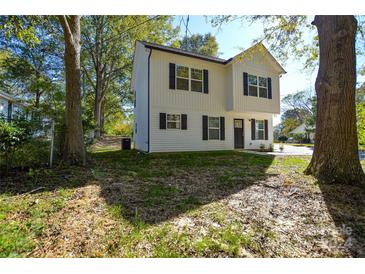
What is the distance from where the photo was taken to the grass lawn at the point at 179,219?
1921 millimetres

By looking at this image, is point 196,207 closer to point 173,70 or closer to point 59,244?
point 59,244

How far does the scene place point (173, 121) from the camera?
10.1m

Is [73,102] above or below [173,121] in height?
above

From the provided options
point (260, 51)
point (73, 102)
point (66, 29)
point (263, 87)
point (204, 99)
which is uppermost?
point (260, 51)

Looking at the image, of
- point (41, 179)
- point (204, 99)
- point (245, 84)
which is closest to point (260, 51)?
point (245, 84)

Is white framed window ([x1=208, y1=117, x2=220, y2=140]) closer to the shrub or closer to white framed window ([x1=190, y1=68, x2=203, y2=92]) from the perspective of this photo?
white framed window ([x1=190, y1=68, x2=203, y2=92])

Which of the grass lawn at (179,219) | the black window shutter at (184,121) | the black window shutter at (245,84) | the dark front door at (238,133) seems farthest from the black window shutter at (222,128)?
the grass lawn at (179,219)

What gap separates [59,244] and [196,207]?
176 cm

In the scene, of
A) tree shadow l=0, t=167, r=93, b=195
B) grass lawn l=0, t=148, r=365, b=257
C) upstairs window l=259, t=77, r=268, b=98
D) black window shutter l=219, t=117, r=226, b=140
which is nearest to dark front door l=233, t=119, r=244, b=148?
black window shutter l=219, t=117, r=226, b=140

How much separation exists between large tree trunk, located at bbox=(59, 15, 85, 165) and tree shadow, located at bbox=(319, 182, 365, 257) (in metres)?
6.00

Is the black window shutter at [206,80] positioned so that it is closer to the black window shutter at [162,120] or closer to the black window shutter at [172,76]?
the black window shutter at [172,76]

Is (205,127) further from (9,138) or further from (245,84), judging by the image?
(9,138)

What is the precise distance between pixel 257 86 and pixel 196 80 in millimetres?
3896
